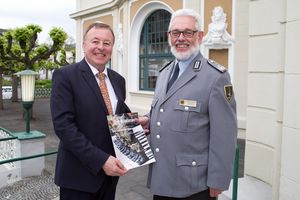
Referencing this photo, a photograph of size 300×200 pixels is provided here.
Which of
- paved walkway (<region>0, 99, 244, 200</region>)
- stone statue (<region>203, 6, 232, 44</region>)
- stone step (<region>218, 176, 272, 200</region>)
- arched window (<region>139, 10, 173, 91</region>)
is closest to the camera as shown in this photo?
stone step (<region>218, 176, 272, 200</region>)

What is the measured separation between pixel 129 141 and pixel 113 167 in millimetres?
224

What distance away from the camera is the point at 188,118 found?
220 cm

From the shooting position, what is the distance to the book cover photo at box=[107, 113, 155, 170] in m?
2.23

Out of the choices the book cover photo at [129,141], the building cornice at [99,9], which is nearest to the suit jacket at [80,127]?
the book cover photo at [129,141]

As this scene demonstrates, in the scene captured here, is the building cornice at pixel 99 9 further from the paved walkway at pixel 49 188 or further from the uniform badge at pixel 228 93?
the uniform badge at pixel 228 93

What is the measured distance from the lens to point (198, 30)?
2250 mm

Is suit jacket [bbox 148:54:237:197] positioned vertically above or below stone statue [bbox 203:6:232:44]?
below

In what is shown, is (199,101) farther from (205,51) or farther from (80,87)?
(205,51)

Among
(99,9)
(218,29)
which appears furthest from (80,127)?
(99,9)

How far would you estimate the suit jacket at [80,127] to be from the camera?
2.16m

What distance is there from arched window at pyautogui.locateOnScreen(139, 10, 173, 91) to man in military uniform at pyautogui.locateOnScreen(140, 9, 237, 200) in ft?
35.5

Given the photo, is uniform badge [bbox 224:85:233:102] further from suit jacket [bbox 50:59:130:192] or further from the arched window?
the arched window

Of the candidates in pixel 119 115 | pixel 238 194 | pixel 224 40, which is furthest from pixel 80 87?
pixel 224 40

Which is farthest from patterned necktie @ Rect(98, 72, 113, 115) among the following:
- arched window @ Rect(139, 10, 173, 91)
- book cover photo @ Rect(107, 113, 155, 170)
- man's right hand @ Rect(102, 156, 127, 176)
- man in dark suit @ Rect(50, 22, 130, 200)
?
arched window @ Rect(139, 10, 173, 91)
